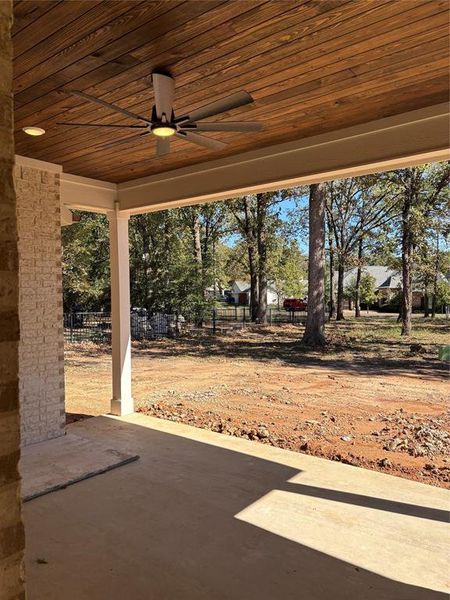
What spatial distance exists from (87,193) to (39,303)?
1.40 m

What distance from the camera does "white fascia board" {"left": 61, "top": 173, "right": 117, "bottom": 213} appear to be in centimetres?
468

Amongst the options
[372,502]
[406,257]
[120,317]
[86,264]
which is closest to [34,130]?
[120,317]

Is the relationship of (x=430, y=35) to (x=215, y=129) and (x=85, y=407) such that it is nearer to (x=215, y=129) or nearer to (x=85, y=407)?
(x=215, y=129)

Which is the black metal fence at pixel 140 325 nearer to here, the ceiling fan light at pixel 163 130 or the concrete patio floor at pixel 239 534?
the concrete patio floor at pixel 239 534

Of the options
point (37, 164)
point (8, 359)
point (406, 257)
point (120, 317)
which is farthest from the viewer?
point (406, 257)

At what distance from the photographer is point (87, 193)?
4.85m

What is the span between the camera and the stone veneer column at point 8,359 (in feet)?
2.19

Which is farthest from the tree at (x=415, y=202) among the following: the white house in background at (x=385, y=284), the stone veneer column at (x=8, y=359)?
the white house in background at (x=385, y=284)

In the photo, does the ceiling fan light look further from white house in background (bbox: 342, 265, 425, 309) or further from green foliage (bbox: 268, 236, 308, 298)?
white house in background (bbox: 342, 265, 425, 309)

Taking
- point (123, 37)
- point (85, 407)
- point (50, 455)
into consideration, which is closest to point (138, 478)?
point (50, 455)

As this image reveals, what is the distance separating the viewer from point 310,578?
2217 millimetres

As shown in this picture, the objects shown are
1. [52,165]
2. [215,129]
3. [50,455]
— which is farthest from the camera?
[52,165]

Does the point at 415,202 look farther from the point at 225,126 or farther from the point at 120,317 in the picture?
the point at 225,126

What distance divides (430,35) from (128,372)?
14.5 feet
